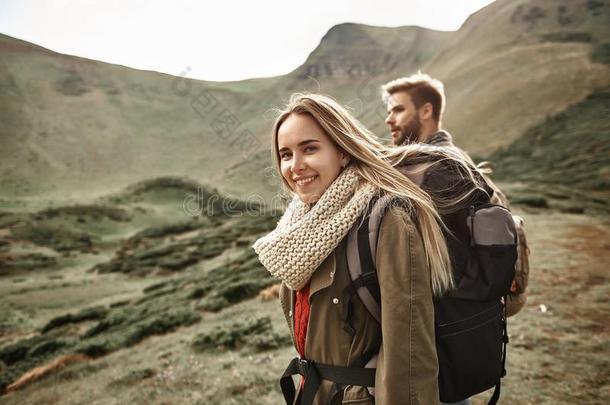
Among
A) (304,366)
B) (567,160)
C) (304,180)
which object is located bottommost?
(567,160)

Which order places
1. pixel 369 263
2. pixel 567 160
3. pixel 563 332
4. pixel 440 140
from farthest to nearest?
pixel 567 160 → pixel 563 332 → pixel 440 140 → pixel 369 263

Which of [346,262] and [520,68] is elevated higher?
[520,68]

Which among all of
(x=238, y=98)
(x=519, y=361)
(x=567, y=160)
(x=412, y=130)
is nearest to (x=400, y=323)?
(x=412, y=130)

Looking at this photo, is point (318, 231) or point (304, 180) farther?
point (304, 180)

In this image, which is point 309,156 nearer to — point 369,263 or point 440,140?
point 369,263

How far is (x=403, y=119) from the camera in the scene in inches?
131

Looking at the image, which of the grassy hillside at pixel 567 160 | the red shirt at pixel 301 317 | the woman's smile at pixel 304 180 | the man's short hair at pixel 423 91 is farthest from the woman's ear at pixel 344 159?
the grassy hillside at pixel 567 160

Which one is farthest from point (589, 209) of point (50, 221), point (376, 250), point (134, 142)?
point (134, 142)

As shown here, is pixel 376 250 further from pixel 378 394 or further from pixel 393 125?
pixel 393 125

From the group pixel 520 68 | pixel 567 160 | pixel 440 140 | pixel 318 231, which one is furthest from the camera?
pixel 520 68

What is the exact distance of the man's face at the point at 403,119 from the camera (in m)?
3.29

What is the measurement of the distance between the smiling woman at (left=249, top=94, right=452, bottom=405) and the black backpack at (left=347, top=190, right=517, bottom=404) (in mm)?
47

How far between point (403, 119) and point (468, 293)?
1.96m

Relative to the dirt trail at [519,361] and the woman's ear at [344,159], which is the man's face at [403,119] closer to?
the woman's ear at [344,159]
